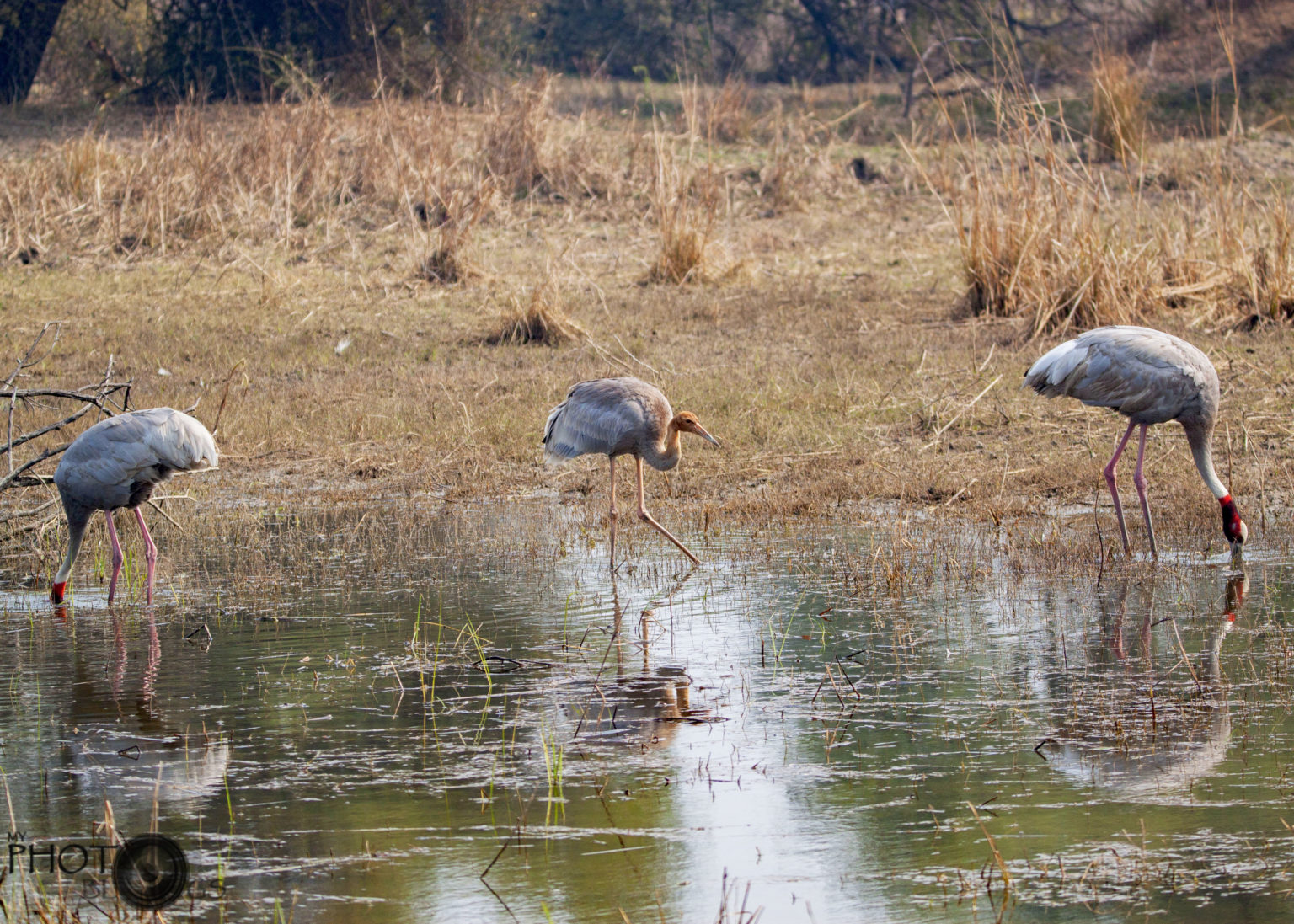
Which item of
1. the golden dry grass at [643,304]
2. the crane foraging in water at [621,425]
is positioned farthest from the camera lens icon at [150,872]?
the golden dry grass at [643,304]

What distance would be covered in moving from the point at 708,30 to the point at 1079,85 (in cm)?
781

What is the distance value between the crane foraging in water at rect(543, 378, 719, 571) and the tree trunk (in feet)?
59.6

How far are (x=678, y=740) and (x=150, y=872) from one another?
5.78 ft

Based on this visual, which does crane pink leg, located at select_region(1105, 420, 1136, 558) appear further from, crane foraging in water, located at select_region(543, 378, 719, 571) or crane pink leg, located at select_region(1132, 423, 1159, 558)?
crane foraging in water, located at select_region(543, 378, 719, 571)

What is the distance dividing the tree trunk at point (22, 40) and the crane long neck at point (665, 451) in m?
18.5

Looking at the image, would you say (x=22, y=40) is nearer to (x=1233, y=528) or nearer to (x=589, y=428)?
(x=589, y=428)

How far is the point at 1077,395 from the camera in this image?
8.11 metres

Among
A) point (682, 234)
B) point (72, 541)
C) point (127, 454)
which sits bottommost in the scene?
point (72, 541)

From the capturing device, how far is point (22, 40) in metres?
23.5

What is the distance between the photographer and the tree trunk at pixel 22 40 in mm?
23328

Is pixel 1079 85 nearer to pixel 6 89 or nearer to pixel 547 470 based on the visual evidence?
pixel 6 89

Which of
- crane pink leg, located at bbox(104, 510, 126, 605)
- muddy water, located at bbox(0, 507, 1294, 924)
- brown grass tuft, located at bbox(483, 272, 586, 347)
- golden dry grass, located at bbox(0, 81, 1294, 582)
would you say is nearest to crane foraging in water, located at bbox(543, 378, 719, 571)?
golden dry grass, located at bbox(0, 81, 1294, 582)

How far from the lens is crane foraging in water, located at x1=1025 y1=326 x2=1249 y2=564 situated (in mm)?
7750

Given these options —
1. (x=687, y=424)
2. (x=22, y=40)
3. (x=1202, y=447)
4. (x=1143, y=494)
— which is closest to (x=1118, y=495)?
(x=1143, y=494)
